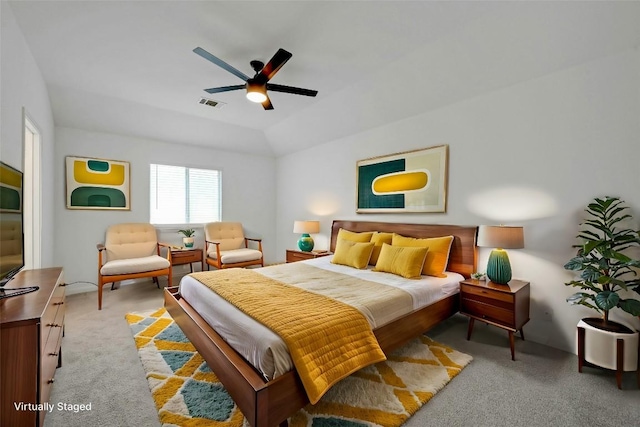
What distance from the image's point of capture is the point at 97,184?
4328mm

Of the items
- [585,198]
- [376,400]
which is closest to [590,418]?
[376,400]

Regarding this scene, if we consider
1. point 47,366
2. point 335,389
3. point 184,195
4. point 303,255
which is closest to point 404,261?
point 335,389

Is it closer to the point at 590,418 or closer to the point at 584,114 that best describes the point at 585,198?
the point at 584,114

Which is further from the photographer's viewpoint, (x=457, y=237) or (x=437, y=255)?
(x=457, y=237)

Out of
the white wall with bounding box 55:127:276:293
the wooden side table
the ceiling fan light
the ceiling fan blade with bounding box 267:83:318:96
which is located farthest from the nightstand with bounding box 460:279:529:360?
the white wall with bounding box 55:127:276:293

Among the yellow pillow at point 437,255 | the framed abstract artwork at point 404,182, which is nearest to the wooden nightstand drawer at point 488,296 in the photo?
the yellow pillow at point 437,255

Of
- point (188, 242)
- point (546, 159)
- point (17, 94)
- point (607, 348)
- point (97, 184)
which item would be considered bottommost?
point (607, 348)

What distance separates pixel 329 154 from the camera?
16.1ft

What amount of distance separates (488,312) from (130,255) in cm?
484

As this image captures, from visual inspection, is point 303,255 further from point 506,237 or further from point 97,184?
point 97,184

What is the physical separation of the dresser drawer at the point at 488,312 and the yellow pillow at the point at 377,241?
1.11 metres

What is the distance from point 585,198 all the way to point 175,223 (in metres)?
5.62

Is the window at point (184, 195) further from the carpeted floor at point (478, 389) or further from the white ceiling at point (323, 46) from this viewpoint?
the carpeted floor at point (478, 389)

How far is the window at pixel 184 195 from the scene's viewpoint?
16.1 ft
